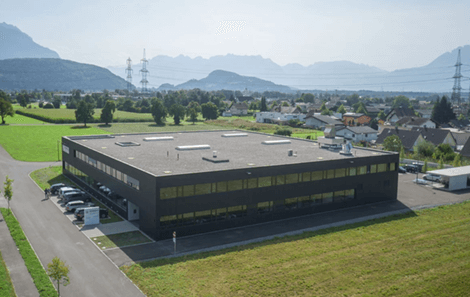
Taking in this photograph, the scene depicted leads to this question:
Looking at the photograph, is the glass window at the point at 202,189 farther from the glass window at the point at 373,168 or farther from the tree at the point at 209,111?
the tree at the point at 209,111

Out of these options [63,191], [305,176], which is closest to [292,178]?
[305,176]

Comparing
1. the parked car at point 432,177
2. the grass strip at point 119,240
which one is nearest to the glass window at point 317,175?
the grass strip at point 119,240

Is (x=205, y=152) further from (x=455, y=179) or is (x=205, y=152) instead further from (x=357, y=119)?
(x=357, y=119)

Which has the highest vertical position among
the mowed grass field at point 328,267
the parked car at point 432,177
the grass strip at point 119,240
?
the parked car at point 432,177

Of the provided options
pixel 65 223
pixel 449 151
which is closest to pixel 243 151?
pixel 65 223

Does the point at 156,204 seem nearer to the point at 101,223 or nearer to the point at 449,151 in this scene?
the point at 101,223

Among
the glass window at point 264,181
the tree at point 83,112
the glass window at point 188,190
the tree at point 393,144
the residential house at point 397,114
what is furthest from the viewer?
the residential house at point 397,114

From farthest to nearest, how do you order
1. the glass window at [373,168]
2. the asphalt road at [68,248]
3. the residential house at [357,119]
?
1. the residential house at [357,119]
2. the glass window at [373,168]
3. the asphalt road at [68,248]

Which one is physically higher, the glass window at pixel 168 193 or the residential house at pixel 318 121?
the residential house at pixel 318 121

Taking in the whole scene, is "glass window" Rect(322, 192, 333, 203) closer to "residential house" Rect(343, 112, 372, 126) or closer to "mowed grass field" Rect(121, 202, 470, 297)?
"mowed grass field" Rect(121, 202, 470, 297)
